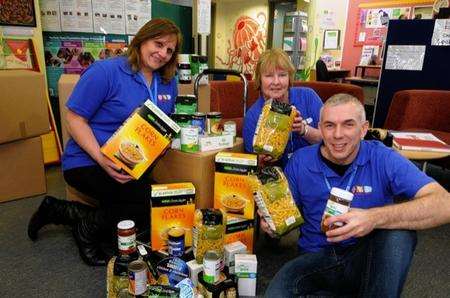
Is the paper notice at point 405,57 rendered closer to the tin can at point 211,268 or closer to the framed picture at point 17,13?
the tin can at point 211,268

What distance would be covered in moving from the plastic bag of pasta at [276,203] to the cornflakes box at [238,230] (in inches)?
10.8

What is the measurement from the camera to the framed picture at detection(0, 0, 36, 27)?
2.74 m

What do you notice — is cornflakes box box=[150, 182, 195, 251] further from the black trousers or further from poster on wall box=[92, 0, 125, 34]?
poster on wall box=[92, 0, 125, 34]

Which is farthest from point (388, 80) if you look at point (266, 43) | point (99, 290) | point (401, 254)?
point (266, 43)

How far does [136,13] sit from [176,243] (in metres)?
2.77

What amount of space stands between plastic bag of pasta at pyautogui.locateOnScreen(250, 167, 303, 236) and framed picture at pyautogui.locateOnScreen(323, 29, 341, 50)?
6.22 meters

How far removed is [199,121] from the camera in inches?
63.6

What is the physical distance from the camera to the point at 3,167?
2.49 metres

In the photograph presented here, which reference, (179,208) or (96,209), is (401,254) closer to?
(179,208)

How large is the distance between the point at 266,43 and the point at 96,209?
6.14 m

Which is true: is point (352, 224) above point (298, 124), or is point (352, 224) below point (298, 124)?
below

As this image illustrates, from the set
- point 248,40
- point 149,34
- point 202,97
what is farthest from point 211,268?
point 248,40

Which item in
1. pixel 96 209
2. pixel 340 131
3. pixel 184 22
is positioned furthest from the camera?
pixel 184 22

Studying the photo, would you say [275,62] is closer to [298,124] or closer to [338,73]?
[298,124]
